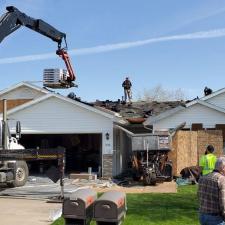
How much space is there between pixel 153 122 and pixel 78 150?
21.0 feet

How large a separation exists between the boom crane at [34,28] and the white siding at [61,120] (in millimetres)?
2014

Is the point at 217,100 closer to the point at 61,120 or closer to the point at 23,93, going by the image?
the point at 61,120

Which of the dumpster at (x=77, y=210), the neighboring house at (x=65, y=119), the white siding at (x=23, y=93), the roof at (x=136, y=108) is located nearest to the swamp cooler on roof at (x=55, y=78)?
the white siding at (x=23, y=93)

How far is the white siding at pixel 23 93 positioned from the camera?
30.1 meters

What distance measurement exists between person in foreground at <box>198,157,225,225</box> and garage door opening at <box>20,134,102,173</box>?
22196mm

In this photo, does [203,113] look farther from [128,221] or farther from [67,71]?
[128,221]

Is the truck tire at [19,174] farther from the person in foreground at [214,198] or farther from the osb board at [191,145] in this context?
the person in foreground at [214,198]

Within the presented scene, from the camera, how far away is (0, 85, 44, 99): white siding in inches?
1185

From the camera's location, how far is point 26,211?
13.8 m

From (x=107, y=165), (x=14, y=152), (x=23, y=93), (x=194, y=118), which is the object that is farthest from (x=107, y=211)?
(x=23, y=93)

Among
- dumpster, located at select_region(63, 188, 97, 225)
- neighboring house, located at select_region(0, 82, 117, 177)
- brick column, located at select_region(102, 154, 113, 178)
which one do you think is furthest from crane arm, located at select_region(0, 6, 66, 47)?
dumpster, located at select_region(63, 188, 97, 225)

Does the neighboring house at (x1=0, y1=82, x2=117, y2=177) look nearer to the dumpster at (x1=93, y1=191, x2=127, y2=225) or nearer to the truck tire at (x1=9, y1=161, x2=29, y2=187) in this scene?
the truck tire at (x1=9, y1=161, x2=29, y2=187)

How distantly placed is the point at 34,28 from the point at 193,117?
29.4 feet

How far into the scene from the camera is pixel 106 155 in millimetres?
24797
